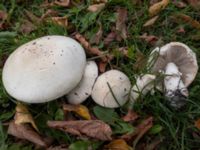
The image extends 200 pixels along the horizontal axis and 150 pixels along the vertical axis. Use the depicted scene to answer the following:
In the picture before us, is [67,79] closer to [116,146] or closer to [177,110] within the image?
[116,146]

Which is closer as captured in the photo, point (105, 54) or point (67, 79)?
point (67, 79)

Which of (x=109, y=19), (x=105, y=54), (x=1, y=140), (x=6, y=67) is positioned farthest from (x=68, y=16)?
(x=1, y=140)

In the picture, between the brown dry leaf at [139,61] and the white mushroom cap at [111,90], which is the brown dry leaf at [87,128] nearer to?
the white mushroom cap at [111,90]

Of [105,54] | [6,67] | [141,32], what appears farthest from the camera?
[141,32]

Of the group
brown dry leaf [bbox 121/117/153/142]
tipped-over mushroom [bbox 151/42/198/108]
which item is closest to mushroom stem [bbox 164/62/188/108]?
tipped-over mushroom [bbox 151/42/198/108]

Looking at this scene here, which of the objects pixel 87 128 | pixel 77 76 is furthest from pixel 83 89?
pixel 87 128
